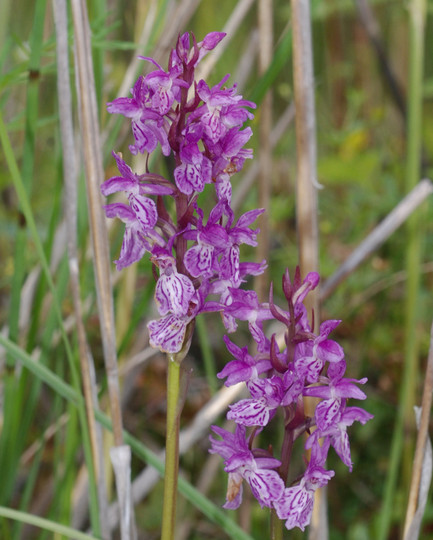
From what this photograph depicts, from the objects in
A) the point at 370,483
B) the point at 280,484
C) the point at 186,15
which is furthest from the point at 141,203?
the point at 370,483

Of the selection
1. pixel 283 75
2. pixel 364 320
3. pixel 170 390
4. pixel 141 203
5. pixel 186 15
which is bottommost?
pixel 364 320

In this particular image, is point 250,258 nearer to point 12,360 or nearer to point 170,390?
point 12,360

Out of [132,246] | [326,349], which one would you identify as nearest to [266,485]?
[326,349]

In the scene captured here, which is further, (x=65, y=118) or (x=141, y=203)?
(x=65, y=118)

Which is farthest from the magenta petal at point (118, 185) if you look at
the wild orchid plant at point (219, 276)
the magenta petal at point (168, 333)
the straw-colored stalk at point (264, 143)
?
the straw-colored stalk at point (264, 143)

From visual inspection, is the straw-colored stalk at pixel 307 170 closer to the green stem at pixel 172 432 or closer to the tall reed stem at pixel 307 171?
the tall reed stem at pixel 307 171

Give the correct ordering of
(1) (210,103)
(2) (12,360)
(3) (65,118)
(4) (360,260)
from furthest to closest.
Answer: (4) (360,260) → (2) (12,360) → (3) (65,118) → (1) (210,103)

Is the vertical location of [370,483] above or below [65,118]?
below

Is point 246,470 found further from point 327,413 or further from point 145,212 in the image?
point 145,212
